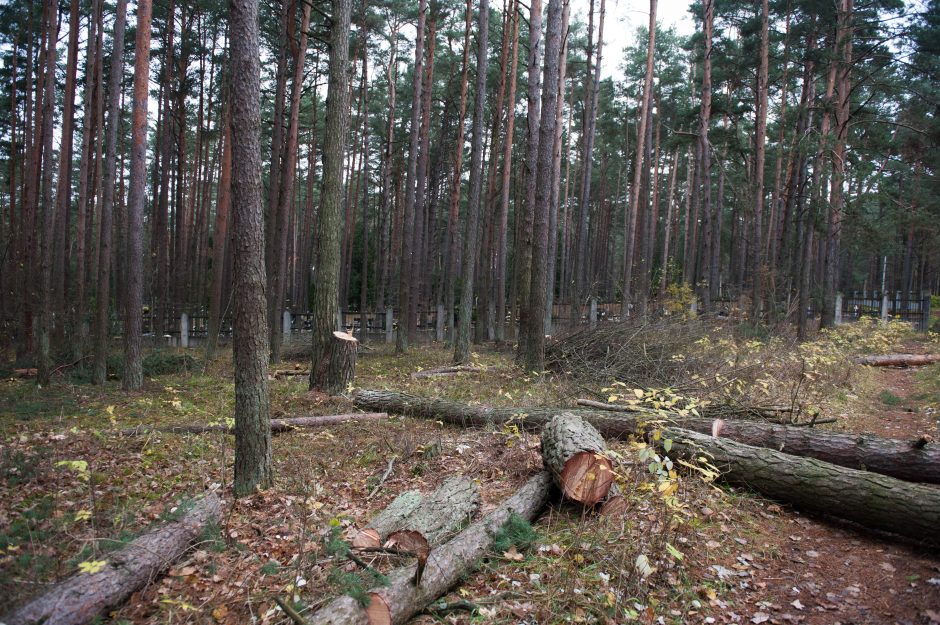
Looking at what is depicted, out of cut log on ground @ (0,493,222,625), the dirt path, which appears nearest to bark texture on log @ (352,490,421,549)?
cut log on ground @ (0,493,222,625)

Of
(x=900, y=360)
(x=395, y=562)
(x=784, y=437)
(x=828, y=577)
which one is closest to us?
(x=395, y=562)

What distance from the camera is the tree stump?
8828 mm

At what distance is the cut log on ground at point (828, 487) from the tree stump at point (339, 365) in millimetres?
5487

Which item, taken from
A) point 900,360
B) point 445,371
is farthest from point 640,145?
point 445,371

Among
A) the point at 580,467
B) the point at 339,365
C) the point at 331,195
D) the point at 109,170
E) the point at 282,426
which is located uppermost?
the point at 109,170


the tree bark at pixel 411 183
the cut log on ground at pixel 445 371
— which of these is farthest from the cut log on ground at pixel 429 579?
the tree bark at pixel 411 183

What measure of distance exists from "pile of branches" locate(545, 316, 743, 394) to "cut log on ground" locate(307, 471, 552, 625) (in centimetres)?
436

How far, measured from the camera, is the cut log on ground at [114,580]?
2.75m

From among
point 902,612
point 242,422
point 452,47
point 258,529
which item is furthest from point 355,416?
point 452,47

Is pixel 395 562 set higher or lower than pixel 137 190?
lower

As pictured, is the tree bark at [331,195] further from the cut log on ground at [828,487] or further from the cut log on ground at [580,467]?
the cut log on ground at [828,487]

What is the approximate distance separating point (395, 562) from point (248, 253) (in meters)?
2.78

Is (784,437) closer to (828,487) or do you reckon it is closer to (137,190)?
(828,487)

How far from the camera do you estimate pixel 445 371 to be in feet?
40.0
